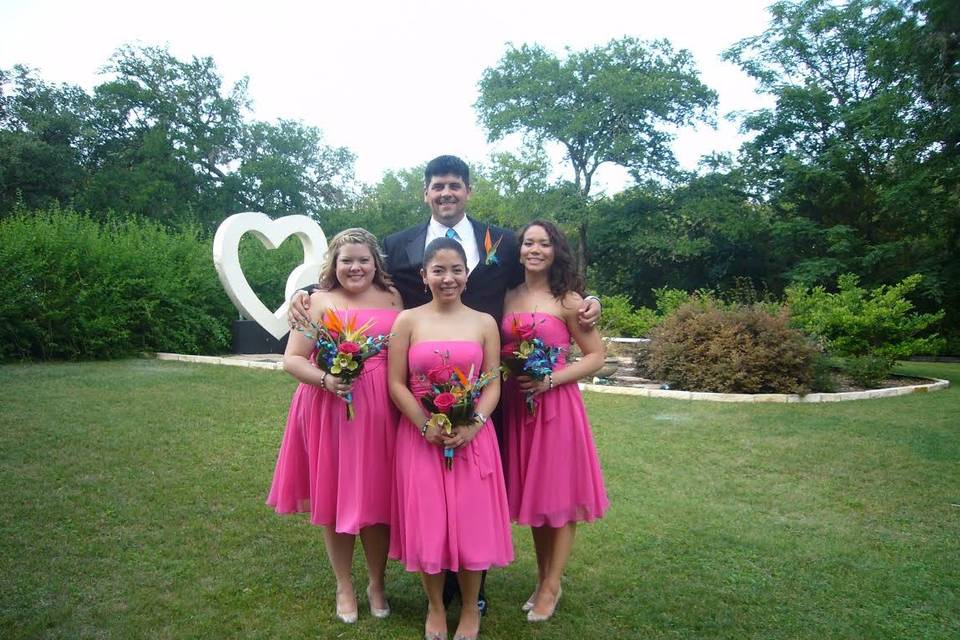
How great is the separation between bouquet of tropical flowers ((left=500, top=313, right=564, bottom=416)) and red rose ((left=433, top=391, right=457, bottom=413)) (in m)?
0.46

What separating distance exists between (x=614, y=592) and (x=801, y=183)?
23.3m

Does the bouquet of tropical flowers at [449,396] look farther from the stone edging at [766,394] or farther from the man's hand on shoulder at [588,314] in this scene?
the stone edging at [766,394]

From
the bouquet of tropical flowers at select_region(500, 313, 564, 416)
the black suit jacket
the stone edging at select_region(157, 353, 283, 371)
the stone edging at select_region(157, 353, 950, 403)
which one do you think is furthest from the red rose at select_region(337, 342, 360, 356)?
the stone edging at select_region(157, 353, 283, 371)

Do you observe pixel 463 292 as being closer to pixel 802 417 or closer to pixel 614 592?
pixel 614 592

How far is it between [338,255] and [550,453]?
1443mm

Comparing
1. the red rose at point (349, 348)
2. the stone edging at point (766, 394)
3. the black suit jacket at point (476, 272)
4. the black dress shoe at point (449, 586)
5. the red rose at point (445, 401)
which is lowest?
the black dress shoe at point (449, 586)

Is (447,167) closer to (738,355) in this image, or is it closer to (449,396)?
(449,396)

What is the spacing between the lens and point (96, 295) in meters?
13.3

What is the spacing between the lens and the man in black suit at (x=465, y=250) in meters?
3.52

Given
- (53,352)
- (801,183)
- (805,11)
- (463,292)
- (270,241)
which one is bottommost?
(53,352)

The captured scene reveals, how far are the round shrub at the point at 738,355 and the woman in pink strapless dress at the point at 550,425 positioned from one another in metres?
7.02

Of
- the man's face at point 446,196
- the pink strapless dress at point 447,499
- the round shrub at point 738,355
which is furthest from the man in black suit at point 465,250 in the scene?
the round shrub at point 738,355

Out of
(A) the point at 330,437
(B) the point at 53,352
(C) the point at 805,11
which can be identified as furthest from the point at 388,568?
(C) the point at 805,11

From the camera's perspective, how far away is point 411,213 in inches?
1583
